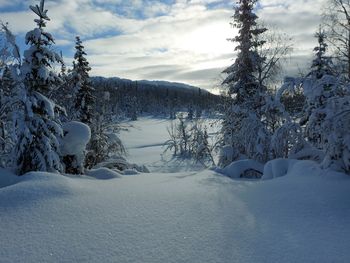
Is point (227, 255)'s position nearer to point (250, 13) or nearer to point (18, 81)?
point (18, 81)

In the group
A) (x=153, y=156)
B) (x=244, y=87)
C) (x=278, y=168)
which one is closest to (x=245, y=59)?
(x=244, y=87)

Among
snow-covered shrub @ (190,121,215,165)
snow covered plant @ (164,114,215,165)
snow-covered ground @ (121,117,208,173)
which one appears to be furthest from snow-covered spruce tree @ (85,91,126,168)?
snow covered plant @ (164,114,215,165)

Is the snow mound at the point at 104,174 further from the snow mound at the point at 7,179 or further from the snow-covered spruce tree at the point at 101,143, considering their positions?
the snow-covered spruce tree at the point at 101,143

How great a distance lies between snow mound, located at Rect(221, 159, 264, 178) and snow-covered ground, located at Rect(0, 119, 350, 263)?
149 inches

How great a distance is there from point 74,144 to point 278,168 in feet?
24.1

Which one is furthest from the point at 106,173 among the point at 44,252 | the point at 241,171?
the point at 44,252

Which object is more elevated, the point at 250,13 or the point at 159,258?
the point at 250,13

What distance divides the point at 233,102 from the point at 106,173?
1110cm

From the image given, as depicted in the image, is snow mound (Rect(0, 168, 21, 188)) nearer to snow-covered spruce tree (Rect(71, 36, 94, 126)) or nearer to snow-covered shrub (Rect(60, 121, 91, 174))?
snow-covered shrub (Rect(60, 121, 91, 174))

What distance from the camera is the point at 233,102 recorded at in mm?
19797

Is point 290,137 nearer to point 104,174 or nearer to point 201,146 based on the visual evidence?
point 104,174

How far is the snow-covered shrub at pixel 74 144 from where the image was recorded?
1205 cm

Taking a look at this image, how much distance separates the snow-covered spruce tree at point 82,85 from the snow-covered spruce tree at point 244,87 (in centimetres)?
817

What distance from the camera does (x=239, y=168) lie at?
39.8ft
